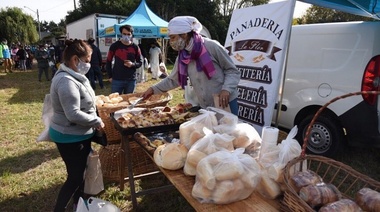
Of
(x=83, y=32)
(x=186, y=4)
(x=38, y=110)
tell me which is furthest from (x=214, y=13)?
(x=38, y=110)

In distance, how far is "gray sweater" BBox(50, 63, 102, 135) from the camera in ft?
6.70

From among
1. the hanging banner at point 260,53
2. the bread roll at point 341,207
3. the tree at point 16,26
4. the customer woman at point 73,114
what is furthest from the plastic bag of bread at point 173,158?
the tree at point 16,26

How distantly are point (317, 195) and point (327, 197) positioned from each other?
4 cm

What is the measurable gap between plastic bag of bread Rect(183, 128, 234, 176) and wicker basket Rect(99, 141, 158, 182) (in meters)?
1.91

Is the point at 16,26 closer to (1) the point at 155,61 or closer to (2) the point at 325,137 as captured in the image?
(1) the point at 155,61

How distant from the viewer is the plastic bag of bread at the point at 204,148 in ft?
4.55

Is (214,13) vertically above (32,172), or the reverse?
(214,13)

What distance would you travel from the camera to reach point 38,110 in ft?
22.1

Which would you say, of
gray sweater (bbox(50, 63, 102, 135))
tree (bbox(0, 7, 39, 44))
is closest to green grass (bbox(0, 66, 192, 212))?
gray sweater (bbox(50, 63, 102, 135))

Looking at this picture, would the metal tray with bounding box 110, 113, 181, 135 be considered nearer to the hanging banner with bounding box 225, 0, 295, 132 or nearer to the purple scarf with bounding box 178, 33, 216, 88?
the purple scarf with bounding box 178, 33, 216, 88

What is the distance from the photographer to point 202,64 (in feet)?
7.59

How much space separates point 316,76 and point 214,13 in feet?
94.5

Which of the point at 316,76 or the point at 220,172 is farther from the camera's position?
the point at 316,76

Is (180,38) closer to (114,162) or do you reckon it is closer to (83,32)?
(114,162)
